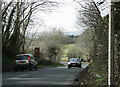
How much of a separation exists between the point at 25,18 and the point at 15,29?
9.23ft

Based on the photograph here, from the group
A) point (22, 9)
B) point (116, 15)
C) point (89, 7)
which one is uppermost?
point (22, 9)

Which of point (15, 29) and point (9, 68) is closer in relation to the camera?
point (9, 68)

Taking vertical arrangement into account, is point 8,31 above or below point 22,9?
below

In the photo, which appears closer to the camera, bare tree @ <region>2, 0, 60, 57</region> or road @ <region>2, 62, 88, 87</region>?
road @ <region>2, 62, 88, 87</region>

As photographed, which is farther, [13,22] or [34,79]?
[13,22]

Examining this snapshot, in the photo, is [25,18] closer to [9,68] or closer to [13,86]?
[9,68]

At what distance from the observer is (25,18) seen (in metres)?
A: 32.2

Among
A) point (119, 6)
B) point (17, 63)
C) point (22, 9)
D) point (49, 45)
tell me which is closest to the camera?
point (119, 6)

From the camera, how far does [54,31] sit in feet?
221

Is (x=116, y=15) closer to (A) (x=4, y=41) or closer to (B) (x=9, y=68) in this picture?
(B) (x=9, y=68)

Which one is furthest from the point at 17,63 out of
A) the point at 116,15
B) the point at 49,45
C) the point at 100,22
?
the point at 49,45

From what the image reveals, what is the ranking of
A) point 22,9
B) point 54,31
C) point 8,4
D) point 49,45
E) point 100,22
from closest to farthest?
point 100,22 → point 8,4 → point 22,9 → point 49,45 → point 54,31

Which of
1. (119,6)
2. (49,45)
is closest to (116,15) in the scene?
(119,6)

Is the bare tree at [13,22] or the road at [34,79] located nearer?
the road at [34,79]
